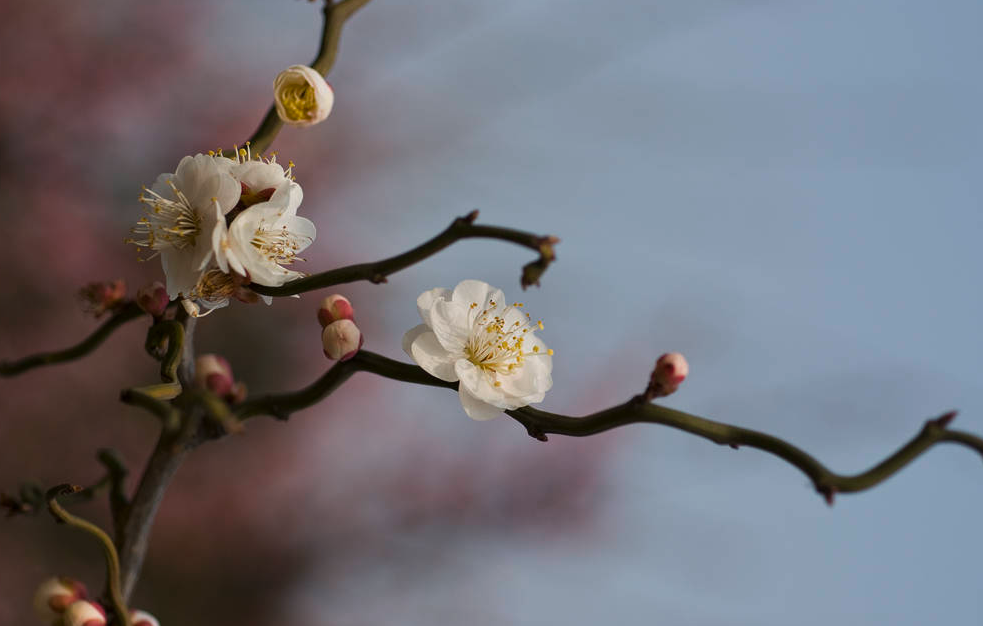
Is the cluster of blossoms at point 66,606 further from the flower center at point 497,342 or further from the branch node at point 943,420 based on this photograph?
the branch node at point 943,420

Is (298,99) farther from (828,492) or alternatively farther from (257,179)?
(828,492)

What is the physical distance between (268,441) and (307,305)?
18 cm

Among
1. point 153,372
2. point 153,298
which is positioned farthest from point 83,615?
point 153,372

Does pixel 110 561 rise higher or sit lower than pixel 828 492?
lower

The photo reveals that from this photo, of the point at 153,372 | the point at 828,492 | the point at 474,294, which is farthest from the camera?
the point at 153,372

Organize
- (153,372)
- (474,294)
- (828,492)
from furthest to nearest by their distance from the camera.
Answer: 1. (153,372)
2. (474,294)
3. (828,492)

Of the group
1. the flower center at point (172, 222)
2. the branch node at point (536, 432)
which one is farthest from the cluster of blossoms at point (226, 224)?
the branch node at point (536, 432)

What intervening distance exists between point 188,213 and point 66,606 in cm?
15

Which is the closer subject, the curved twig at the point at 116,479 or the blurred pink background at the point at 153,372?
the curved twig at the point at 116,479

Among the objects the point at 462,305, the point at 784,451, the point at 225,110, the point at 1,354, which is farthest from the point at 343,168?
the point at 784,451

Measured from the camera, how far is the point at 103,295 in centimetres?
43

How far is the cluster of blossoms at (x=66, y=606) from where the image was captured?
326mm

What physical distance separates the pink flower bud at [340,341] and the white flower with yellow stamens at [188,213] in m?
0.05

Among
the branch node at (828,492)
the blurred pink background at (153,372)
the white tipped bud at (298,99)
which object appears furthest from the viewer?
the blurred pink background at (153,372)
